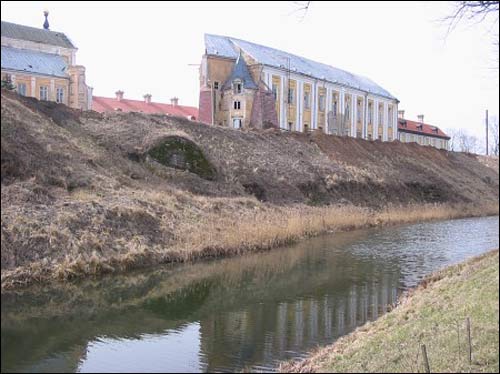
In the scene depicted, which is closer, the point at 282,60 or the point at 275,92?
the point at 275,92

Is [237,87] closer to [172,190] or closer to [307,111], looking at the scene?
[307,111]

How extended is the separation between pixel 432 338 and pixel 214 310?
7790 millimetres

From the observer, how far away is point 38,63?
37906 mm

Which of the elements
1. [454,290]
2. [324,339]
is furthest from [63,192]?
[454,290]

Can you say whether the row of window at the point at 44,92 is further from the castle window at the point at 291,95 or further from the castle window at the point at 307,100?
the castle window at the point at 307,100

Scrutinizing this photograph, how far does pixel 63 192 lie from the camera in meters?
24.0

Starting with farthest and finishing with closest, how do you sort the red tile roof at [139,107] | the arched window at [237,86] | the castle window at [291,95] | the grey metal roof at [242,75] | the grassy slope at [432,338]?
the red tile roof at [139,107]
the castle window at [291,95]
the grey metal roof at [242,75]
the arched window at [237,86]
the grassy slope at [432,338]

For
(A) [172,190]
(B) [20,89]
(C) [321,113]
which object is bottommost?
(A) [172,190]

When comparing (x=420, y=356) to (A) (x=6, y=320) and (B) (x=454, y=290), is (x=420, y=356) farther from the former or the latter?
(A) (x=6, y=320)

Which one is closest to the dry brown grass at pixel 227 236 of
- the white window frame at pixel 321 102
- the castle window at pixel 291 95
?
the castle window at pixel 291 95

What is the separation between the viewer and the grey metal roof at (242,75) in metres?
56.8

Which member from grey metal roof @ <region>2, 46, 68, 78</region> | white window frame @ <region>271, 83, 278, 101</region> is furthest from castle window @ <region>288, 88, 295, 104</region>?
grey metal roof @ <region>2, 46, 68, 78</region>

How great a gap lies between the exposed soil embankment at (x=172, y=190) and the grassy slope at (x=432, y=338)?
5.88ft

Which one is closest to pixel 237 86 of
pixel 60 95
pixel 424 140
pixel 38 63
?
pixel 60 95
